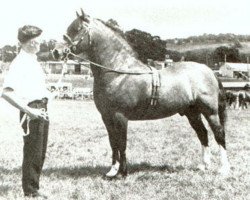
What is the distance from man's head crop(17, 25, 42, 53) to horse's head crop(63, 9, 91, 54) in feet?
6.47

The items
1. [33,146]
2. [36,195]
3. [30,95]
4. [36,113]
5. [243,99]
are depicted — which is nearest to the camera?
[36,113]

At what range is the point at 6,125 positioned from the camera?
18.9 metres

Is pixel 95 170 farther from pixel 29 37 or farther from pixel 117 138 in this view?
pixel 29 37

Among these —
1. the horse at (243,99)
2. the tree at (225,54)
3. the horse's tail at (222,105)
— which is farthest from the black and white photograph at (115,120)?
the tree at (225,54)

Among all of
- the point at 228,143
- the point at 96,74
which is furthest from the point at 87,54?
the point at 228,143

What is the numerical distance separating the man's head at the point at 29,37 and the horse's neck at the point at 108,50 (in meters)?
2.19

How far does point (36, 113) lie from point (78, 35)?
8.87 ft

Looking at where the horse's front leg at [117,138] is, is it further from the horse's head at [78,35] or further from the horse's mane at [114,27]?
the horse's mane at [114,27]

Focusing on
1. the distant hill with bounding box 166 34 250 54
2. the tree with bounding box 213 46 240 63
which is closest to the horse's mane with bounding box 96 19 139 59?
the tree with bounding box 213 46 240 63

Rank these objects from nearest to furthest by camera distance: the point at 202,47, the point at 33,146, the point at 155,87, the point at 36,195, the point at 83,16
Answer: the point at 33,146, the point at 36,195, the point at 83,16, the point at 155,87, the point at 202,47

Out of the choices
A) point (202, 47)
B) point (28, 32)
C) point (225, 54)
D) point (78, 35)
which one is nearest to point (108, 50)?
point (78, 35)

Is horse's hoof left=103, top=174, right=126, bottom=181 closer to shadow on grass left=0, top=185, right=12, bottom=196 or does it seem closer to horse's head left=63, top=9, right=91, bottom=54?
shadow on grass left=0, top=185, right=12, bottom=196

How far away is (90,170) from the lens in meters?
9.57

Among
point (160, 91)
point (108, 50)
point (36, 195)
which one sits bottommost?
point (36, 195)
